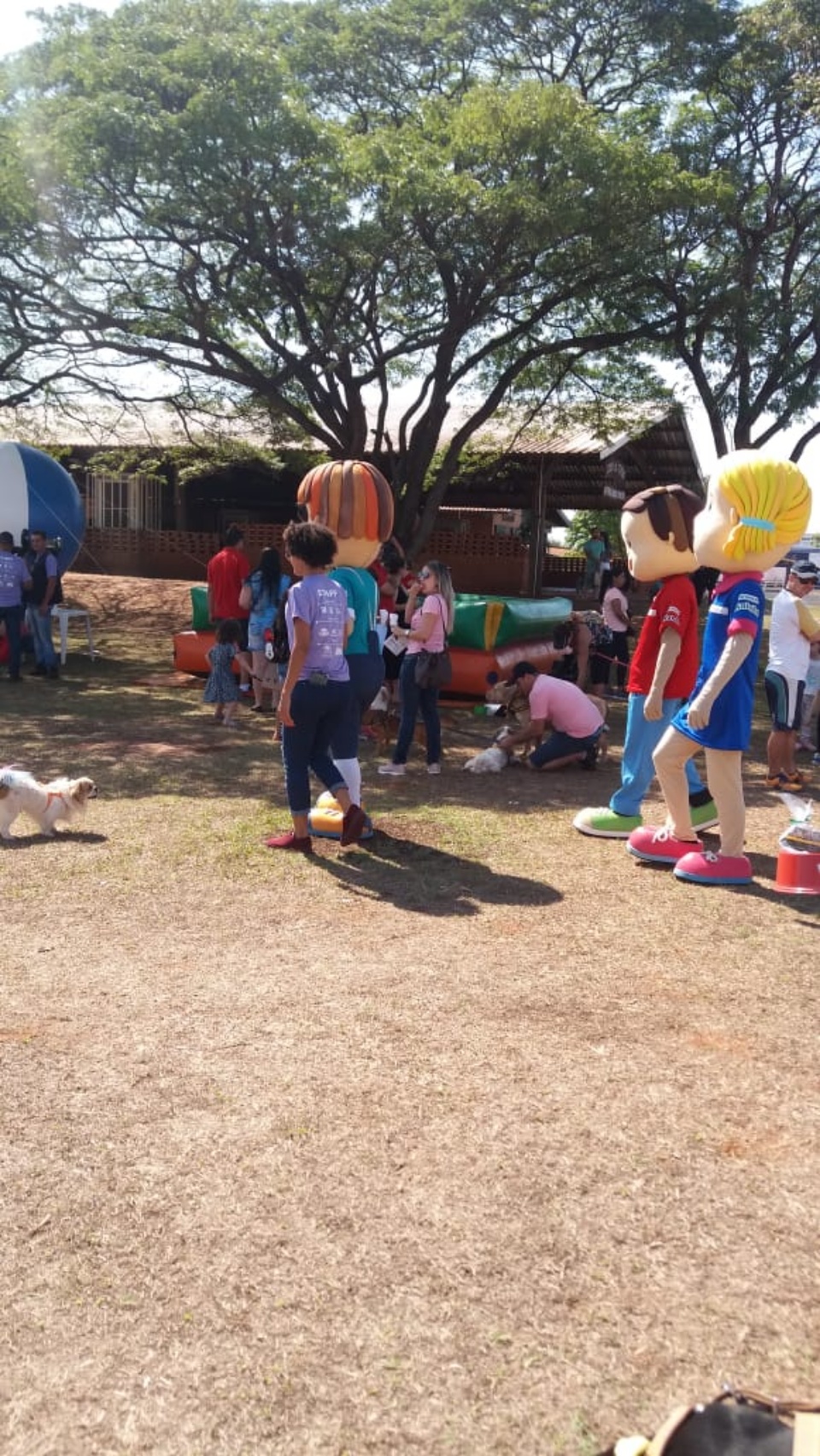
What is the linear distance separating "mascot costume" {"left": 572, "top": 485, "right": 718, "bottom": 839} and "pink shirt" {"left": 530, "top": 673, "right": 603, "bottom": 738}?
1.97 metres

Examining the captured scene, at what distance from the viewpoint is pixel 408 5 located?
14.9 m

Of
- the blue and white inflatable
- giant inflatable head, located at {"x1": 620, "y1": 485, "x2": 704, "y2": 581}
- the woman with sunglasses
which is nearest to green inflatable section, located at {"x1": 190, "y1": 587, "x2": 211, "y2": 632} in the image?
the blue and white inflatable

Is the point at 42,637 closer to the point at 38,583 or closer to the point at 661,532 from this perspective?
the point at 38,583

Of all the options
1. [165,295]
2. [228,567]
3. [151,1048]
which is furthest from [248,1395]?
[165,295]

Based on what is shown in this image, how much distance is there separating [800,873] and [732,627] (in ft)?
4.04

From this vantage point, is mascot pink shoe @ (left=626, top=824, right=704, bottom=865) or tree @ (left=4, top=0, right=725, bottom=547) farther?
tree @ (left=4, top=0, right=725, bottom=547)

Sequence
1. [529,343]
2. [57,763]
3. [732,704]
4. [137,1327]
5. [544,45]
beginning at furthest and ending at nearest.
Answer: [529,343] < [544,45] < [57,763] < [732,704] < [137,1327]

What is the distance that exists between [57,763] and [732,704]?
5.11 meters

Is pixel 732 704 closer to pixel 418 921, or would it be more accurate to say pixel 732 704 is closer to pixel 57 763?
pixel 418 921

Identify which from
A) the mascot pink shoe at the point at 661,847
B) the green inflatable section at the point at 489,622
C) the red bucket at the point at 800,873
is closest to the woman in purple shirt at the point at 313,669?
the mascot pink shoe at the point at 661,847

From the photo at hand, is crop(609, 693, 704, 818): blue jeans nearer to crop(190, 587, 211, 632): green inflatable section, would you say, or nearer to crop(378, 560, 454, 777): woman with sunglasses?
crop(378, 560, 454, 777): woman with sunglasses

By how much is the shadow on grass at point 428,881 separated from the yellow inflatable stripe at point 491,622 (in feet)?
16.9

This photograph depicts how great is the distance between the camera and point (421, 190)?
39.9 feet

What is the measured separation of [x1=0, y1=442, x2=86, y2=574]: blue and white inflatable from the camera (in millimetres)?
14461
